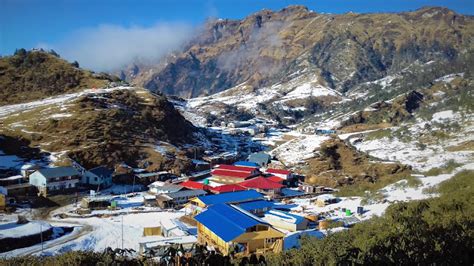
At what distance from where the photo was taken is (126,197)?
169ft

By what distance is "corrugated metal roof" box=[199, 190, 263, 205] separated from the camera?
139ft

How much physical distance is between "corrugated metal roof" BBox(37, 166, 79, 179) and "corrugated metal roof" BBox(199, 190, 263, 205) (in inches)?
837

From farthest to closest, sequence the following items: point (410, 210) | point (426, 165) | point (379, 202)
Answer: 1. point (426, 165)
2. point (379, 202)
3. point (410, 210)

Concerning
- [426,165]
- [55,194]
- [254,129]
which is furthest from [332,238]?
[254,129]

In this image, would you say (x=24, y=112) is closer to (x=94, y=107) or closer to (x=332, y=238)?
(x=94, y=107)

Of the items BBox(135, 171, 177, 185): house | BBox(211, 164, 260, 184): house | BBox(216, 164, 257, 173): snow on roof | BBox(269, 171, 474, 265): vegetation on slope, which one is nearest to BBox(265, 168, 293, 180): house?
BBox(211, 164, 260, 184): house

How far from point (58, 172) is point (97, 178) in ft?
16.8

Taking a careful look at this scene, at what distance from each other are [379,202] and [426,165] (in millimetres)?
27674

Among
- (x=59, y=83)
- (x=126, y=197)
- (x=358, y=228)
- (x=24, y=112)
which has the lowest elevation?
(x=126, y=197)

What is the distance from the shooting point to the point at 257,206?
41.8 m

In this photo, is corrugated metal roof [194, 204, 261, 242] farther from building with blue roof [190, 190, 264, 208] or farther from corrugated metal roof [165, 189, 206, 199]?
corrugated metal roof [165, 189, 206, 199]

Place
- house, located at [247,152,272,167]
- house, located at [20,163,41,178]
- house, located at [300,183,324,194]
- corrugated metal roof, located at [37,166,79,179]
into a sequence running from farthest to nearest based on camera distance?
1. house, located at [247,152,272,167]
2. house, located at [300,183,324,194]
3. house, located at [20,163,41,178]
4. corrugated metal roof, located at [37,166,79,179]

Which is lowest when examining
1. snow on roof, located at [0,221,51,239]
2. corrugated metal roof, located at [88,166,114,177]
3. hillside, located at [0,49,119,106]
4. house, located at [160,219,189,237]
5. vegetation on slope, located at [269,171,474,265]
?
house, located at [160,219,189,237]

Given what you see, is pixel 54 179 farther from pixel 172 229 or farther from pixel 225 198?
pixel 172 229
